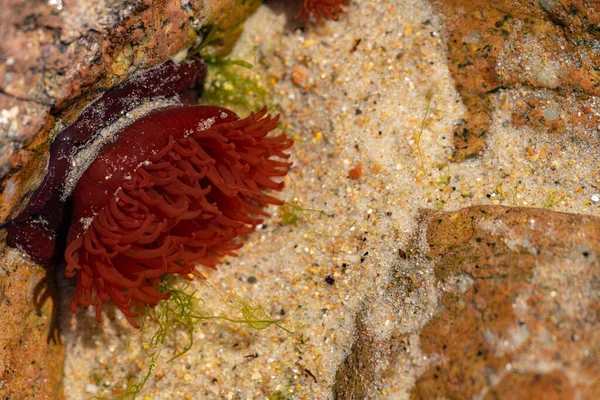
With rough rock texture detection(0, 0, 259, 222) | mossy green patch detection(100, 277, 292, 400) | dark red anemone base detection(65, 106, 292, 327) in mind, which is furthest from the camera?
mossy green patch detection(100, 277, 292, 400)

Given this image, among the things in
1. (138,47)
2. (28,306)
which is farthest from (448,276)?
(28,306)

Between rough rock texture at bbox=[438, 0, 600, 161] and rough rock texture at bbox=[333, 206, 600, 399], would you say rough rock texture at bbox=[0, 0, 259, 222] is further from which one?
rough rock texture at bbox=[333, 206, 600, 399]

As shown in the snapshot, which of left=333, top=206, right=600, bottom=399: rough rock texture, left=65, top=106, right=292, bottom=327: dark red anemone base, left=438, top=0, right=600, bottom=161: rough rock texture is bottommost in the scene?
left=333, top=206, right=600, bottom=399: rough rock texture

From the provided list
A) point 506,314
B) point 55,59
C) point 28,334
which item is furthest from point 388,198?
point 28,334

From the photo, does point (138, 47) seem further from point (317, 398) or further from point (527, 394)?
point (527, 394)

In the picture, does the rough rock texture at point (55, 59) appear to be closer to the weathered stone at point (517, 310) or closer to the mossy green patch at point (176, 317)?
the mossy green patch at point (176, 317)

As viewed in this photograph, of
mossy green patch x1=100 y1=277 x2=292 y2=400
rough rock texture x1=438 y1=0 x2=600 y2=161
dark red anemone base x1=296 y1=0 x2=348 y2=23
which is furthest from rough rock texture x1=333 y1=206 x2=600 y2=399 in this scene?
dark red anemone base x1=296 y1=0 x2=348 y2=23

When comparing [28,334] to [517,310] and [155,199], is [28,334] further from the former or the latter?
[517,310]
